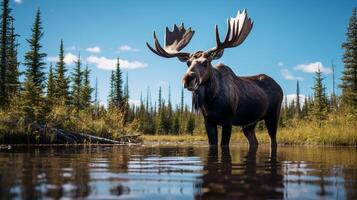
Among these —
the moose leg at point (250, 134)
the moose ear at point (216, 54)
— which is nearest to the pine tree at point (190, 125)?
the moose leg at point (250, 134)

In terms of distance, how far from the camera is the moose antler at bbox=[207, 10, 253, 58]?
33.0 ft

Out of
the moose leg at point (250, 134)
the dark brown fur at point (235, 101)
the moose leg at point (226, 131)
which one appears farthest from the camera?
the moose leg at point (250, 134)

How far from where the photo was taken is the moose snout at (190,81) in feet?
27.7

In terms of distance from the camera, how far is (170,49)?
11.5m

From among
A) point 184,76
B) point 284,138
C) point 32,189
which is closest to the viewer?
point 32,189

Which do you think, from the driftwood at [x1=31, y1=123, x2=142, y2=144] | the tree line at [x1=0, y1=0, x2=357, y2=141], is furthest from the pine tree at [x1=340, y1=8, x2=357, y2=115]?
the driftwood at [x1=31, y1=123, x2=142, y2=144]

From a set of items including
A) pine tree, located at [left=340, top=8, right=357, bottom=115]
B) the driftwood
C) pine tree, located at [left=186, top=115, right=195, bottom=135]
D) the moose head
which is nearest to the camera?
the moose head

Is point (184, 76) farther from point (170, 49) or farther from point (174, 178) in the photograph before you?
point (174, 178)

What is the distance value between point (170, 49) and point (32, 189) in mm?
9132

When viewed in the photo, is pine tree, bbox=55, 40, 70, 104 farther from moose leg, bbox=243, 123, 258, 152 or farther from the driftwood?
moose leg, bbox=243, 123, 258, 152

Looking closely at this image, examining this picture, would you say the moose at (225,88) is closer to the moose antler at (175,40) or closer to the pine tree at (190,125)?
the moose antler at (175,40)

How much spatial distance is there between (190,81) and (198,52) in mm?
1463

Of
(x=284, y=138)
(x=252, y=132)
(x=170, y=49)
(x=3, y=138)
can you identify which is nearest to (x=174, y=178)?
(x=170, y=49)

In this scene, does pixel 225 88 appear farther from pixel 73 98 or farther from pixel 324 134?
pixel 73 98
